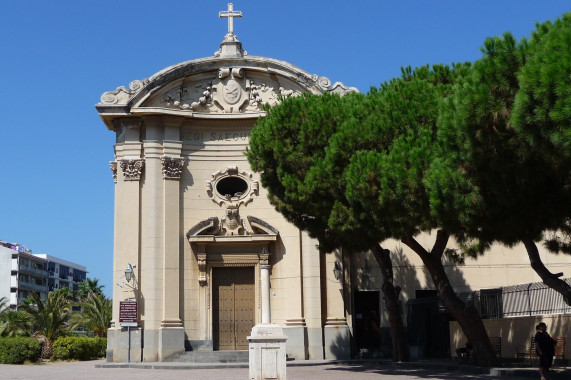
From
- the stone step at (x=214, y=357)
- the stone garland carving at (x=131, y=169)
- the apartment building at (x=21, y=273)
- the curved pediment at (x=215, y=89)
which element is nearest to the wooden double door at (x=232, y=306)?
the stone step at (x=214, y=357)

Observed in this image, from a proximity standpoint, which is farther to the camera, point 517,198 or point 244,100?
point 244,100

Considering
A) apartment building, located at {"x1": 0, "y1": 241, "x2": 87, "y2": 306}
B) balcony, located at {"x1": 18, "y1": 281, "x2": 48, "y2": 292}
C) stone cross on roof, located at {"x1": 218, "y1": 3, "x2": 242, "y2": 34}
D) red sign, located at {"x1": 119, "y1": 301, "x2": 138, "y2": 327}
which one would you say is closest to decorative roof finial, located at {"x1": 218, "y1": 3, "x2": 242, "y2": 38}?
stone cross on roof, located at {"x1": 218, "y1": 3, "x2": 242, "y2": 34}

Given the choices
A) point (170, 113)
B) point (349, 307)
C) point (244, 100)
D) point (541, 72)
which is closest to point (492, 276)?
point (349, 307)

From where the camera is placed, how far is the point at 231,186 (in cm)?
3048

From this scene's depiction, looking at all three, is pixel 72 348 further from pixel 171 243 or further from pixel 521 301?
pixel 521 301

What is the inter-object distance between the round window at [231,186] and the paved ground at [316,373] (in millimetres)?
7636

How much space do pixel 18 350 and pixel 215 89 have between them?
12717 millimetres

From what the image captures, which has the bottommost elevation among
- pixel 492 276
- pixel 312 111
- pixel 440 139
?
pixel 492 276

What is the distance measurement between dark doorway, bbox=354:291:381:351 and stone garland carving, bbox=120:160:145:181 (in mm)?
9692

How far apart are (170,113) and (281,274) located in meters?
7.40

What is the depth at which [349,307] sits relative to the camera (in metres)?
29.6

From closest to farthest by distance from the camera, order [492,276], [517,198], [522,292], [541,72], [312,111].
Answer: [541,72]
[517,198]
[312,111]
[522,292]
[492,276]

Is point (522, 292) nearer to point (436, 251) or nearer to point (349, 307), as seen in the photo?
point (436, 251)

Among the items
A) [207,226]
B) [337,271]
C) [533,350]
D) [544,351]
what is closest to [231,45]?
[207,226]
